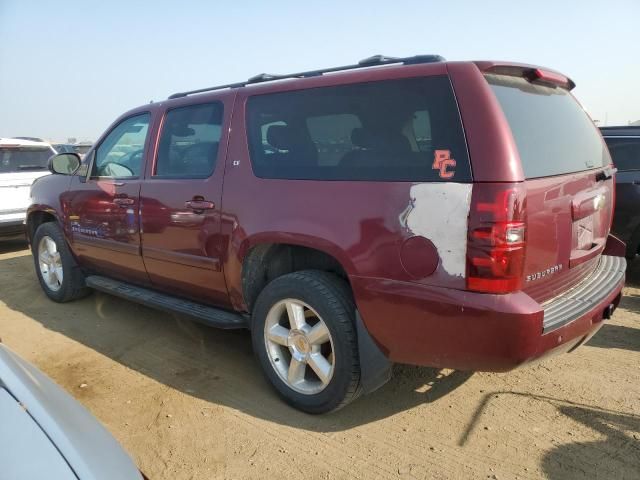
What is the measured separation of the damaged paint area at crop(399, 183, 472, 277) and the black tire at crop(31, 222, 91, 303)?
12.8ft

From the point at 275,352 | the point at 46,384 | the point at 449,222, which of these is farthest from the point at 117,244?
the point at 449,222

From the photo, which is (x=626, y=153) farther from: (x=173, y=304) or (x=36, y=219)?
(x=36, y=219)

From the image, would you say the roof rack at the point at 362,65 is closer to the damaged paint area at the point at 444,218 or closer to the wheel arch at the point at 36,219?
the damaged paint area at the point at 444,218

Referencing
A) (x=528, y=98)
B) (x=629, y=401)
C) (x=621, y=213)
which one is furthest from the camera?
(x=621, y=213)

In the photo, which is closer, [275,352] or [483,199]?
Answer: [483,199]

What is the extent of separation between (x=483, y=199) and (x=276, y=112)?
5.00 feet

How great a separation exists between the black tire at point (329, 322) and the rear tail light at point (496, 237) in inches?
30.9

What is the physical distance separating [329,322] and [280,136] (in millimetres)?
1198

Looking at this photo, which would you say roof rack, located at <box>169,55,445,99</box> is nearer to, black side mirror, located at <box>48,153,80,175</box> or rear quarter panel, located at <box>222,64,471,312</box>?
rear quarter panel, located at <box>222,64,471,312</box>

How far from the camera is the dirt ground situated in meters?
2.49

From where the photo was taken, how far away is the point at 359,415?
116 inches

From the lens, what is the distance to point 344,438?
2.73 m

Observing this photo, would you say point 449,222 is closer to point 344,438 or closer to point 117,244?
point 344,438

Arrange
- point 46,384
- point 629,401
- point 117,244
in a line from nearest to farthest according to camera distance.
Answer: point 46,384 < point 629,401 < point 117,244
